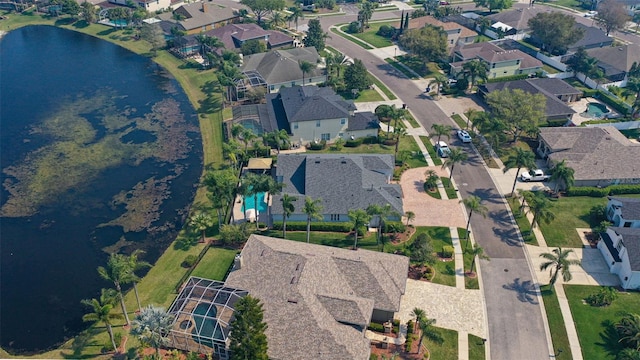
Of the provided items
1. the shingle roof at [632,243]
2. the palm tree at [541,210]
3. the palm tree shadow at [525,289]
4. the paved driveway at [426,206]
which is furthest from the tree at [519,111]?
the palm tree shadow at [525,289]

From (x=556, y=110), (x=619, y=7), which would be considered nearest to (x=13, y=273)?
(x=556, y=110)

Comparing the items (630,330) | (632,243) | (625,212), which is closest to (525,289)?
(630,330)

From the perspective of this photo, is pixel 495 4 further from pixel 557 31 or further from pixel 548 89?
pixel 548 89

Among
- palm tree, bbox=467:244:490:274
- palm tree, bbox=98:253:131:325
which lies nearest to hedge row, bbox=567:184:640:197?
palm tree, bbox=467:244:490:274

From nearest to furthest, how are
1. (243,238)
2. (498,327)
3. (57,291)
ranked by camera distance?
(498,327)
(57,291)
(243,238)

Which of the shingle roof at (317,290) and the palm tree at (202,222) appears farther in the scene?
the palm tree at (202,222)

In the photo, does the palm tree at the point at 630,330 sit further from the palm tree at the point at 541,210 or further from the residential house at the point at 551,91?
the residential house at the point at 551,91

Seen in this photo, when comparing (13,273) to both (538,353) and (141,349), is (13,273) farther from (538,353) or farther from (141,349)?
(538,353)
